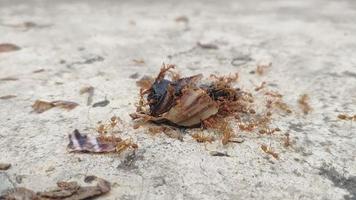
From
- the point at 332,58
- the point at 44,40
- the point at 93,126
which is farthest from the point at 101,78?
the point at 332,58

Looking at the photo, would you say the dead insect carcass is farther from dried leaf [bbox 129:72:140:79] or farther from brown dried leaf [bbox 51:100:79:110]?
dried leaf [bbox 129:72:140:79]

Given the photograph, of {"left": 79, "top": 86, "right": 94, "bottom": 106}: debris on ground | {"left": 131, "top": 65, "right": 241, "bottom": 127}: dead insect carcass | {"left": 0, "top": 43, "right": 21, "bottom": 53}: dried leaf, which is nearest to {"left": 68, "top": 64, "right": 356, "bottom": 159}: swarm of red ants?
{"left": 131, "top": 65, "right": 241, "bottom": 127}: dead insect carcass

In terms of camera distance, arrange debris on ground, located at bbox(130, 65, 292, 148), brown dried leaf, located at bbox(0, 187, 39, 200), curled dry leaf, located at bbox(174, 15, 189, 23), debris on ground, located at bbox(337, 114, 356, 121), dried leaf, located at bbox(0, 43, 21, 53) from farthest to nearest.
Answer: curled dry leaf, located at bbox(174, 15, 189, 23) < dried leaf, located at bbox(0, 43, 21, 53) < debris on ground, located at bbox(337, 114, 356, 121) < debris on ground, located at bbox(130, 65, 292, 148) < brown dried leaf, located at bbox(0, 187, 39, 200)

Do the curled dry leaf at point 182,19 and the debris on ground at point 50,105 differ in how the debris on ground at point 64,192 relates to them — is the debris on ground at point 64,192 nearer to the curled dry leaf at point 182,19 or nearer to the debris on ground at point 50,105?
the debris on ground at point 50,105

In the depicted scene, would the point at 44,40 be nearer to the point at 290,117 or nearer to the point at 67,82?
the point at 67,82

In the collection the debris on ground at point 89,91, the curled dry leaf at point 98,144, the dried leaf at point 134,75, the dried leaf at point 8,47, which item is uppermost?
the dried leaf at point 8,47

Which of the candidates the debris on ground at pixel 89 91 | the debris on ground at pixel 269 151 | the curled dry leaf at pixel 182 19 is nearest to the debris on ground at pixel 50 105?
the debris on ground at pixel 89 91

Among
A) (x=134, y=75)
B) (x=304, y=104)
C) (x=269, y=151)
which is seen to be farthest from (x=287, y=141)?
(x=134, y=75)
